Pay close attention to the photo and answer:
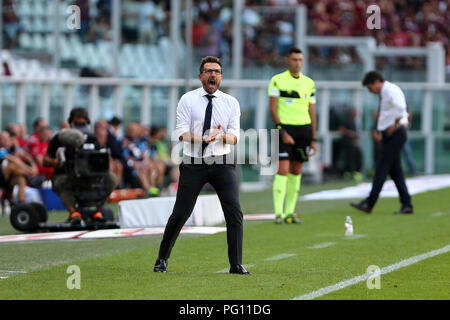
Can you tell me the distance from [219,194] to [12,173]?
900 cm

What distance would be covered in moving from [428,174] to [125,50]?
309 inches

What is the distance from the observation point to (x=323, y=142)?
90.5ft

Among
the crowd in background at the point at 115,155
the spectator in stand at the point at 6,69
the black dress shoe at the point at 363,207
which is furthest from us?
the spectator in stand at the point at 6,69

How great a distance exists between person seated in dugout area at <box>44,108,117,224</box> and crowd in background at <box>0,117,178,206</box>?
196 centimetres

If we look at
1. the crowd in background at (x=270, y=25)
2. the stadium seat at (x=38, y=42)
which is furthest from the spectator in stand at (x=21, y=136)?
the stadium seat at (x=38, y=42)

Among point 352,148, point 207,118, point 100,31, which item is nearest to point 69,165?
point 207,118

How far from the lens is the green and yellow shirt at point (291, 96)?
574 inches

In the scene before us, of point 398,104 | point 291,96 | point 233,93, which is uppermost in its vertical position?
point 291,96

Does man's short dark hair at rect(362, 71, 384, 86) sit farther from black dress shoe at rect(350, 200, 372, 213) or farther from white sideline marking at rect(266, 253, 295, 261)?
white sideline marking at rect(266, 253, 295, 261)

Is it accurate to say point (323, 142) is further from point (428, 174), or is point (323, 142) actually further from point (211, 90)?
point (211, 90)

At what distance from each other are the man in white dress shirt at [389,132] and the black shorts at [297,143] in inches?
66.0

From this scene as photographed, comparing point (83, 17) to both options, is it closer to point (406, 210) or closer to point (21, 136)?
point (21, 136)

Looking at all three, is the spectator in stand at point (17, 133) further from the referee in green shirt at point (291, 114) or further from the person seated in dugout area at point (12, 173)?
the referee in green shirt at point (291, 114)

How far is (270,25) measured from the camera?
2942 cm
